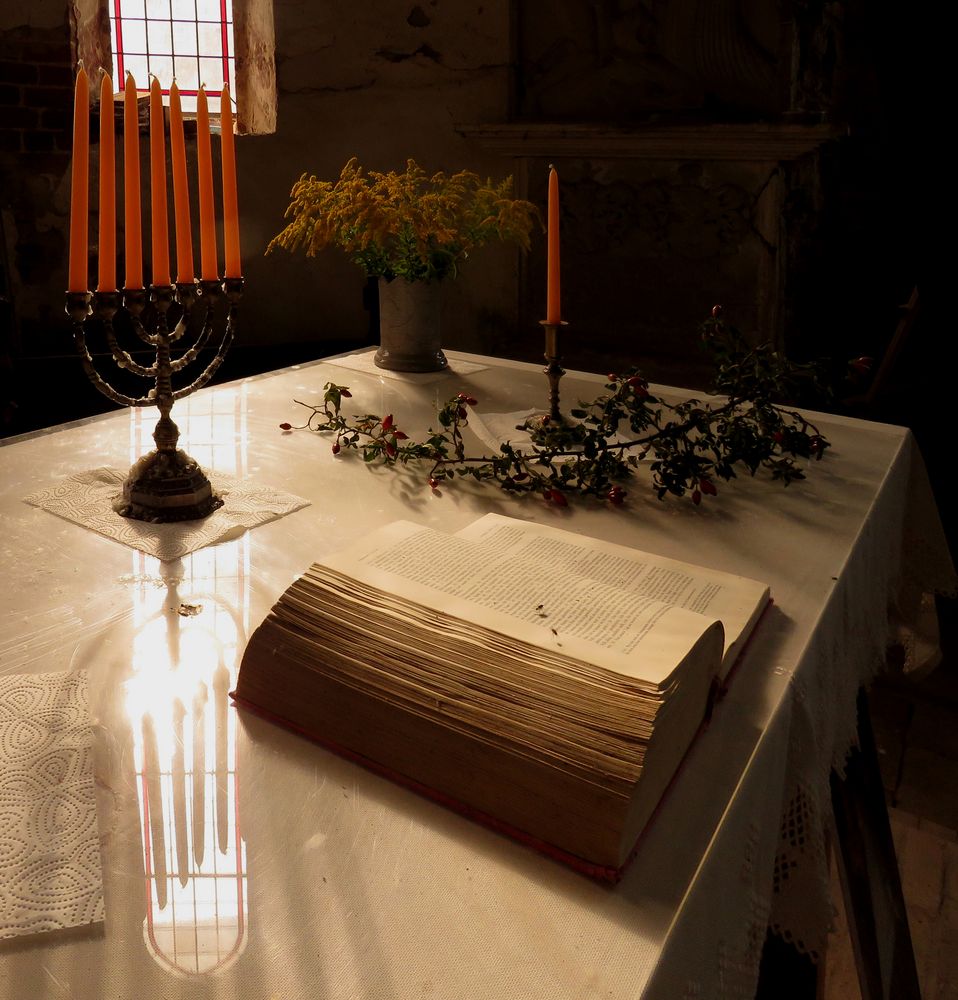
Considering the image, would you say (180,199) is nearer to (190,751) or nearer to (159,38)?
(190,751)

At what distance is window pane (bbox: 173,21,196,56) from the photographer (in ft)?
12.1

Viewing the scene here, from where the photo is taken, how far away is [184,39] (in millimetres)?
3695

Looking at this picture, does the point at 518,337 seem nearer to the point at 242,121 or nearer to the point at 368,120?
the point at 368,120

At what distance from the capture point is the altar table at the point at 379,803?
1.94ft

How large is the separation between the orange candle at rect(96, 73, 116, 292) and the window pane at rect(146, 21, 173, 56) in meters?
2.97

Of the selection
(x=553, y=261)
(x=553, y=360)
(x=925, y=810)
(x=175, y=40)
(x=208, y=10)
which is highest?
(x=208, y=10)

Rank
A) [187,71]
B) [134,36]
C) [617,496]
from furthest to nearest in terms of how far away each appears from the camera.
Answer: [187,71] → [134,36] → [617,496]

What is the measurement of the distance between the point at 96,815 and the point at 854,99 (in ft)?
10.7

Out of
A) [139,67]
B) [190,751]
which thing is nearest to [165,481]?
[190,751]

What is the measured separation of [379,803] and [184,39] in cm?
369

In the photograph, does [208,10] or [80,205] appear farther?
[208,10]

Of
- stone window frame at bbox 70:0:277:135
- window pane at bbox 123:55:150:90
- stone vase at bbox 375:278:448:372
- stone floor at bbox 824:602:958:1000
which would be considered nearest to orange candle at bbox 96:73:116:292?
stone vase at bbox 375:278:448:372

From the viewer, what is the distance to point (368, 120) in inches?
151

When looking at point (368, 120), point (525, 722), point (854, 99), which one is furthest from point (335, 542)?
point (368, 120)
